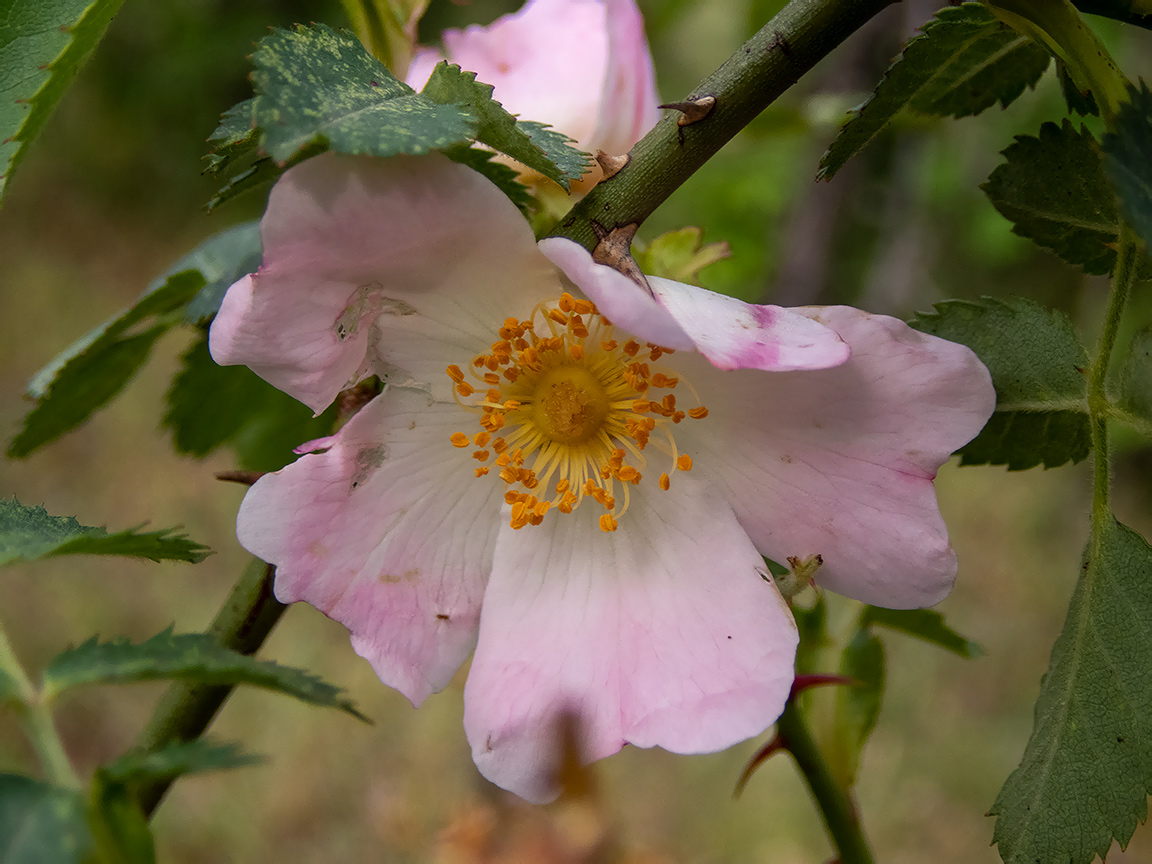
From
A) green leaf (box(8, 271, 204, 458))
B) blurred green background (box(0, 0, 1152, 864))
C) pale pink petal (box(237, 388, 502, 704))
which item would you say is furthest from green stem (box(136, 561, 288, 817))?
blurred green background (box(0, 0, 1152, 864))

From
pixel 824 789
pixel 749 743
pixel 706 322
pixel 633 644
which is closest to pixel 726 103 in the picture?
pixel 706 322

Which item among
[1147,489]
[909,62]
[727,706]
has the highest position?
[909,62]

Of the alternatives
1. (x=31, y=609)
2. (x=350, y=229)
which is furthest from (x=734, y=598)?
(x=31, y=609)

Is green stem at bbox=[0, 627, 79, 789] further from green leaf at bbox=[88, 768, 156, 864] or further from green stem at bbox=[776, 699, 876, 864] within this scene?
green stem at bbox=[776, 699, 876, 864]

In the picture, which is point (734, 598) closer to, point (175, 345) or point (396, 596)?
point (396, 596)

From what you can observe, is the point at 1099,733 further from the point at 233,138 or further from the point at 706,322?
the point at 233,138

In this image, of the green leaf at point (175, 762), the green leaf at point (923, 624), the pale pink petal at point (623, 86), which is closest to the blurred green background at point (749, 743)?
the pale pink petal at point (623, 86)

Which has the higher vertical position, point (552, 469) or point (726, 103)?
point (726, 103)
